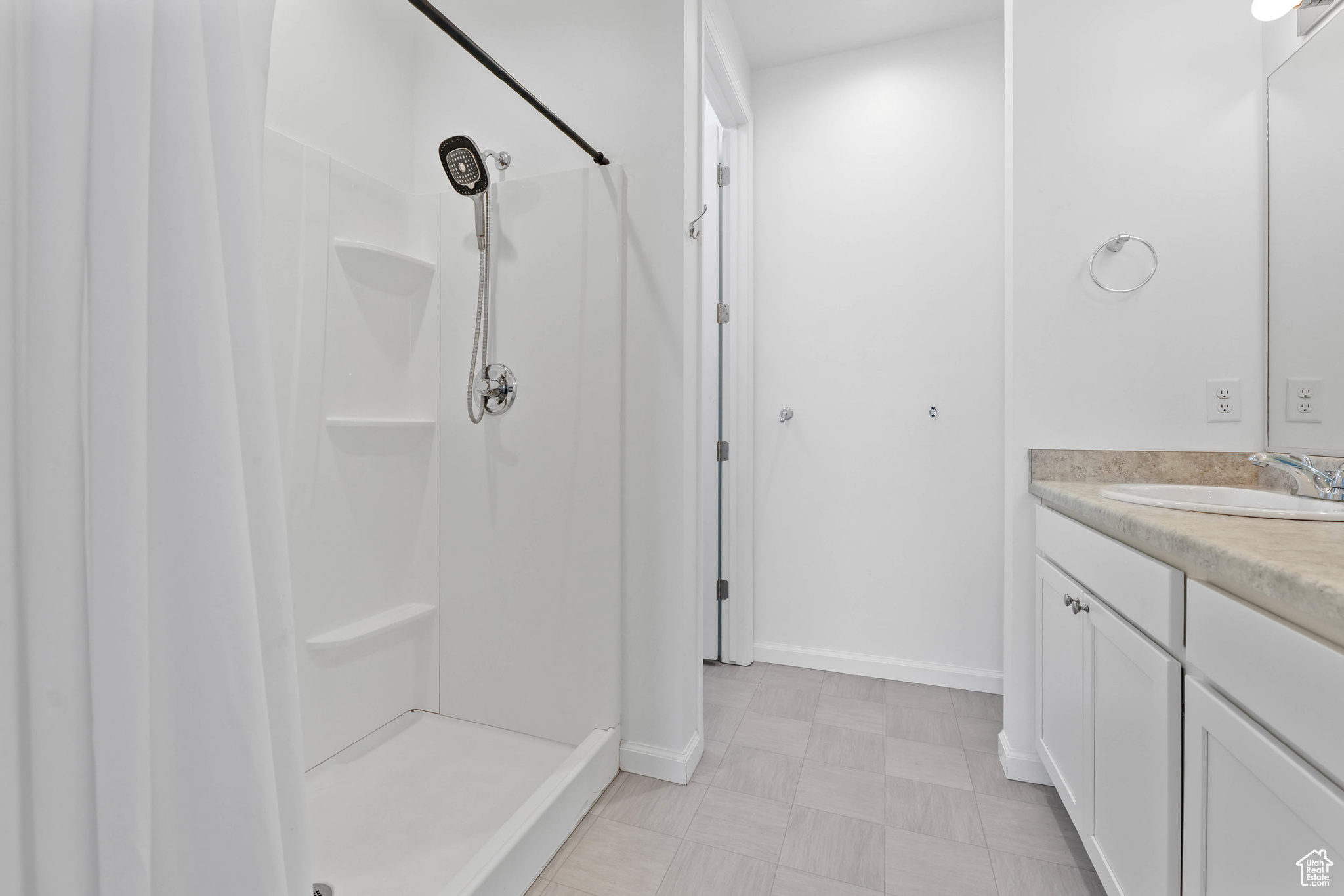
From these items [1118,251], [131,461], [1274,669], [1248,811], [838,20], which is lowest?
[1248,811]

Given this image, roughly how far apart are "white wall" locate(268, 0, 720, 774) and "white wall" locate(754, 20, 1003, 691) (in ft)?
2.94

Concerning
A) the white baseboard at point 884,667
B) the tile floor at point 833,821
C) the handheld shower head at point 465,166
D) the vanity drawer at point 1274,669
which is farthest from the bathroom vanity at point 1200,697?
the handheld shower head at point 465,166

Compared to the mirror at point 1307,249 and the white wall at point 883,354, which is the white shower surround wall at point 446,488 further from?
the mirror at point 1307,249

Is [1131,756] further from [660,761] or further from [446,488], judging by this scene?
[446,488]

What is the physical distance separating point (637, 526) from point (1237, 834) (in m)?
1.30

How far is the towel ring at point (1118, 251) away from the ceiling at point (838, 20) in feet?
3.90

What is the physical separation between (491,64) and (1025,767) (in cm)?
230

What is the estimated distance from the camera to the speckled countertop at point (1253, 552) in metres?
0.60

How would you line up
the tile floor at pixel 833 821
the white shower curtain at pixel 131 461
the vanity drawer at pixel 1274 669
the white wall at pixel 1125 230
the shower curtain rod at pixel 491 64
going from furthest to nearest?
the white wall at pixel 1125 230, the tile floor at pixel 833 821, the shower curtain rod at pixel 491 64, the vanity drawer at pixel 1274 669, the white shower curtain at pixel 131 461

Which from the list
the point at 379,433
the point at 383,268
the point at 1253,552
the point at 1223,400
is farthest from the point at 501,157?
the point at 1223,400

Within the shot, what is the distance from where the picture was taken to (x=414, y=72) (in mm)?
2012

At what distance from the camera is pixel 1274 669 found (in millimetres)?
669

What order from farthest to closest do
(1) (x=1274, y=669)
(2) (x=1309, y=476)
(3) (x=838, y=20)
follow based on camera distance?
(3) (x=838, y=20) < (2) (x=1309, y=476) < (1) (x=1274, y=669)

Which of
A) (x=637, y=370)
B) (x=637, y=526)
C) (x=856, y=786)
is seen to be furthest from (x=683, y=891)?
(x=637, y=370)
